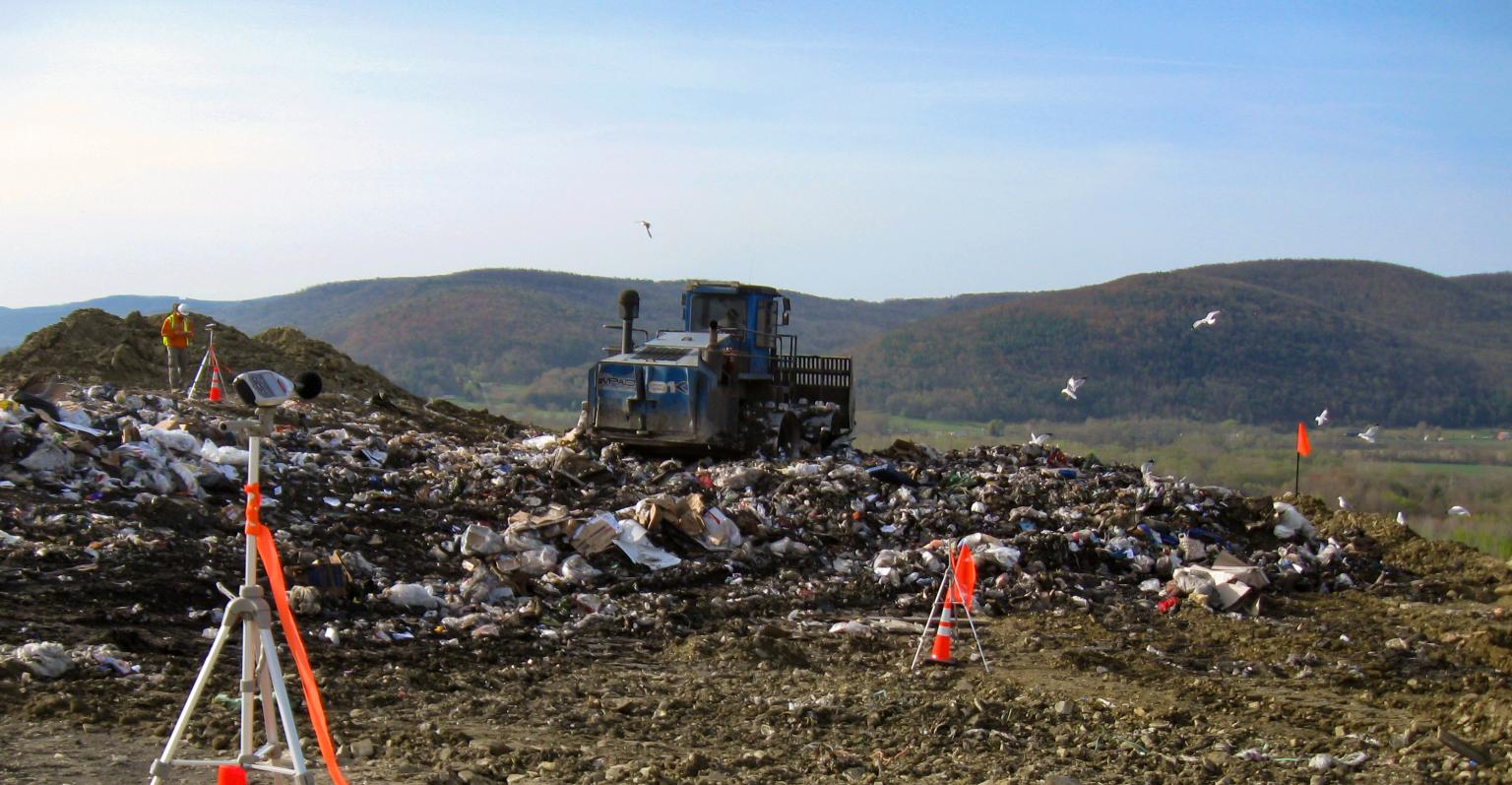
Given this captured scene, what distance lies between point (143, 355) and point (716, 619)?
12.1m

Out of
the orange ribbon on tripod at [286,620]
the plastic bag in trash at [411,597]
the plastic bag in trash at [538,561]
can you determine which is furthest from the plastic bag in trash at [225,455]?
the orange ribbon on tripod at [286,620]

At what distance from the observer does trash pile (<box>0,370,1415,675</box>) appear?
7.74m

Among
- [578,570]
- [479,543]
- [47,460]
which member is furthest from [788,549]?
[47,460]

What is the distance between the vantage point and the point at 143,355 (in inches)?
687

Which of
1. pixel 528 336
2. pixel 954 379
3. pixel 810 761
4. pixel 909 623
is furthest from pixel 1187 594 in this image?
pixel 528 336

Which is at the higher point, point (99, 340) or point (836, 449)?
point (99, 340)

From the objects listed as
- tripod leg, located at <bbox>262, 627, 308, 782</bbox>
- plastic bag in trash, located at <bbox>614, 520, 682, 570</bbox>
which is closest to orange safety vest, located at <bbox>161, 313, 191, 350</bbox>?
plastic bag in trash, located at <bbox>614, 520, 682, 570</bbox>

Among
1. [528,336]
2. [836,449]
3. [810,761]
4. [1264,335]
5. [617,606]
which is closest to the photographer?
[810,761]

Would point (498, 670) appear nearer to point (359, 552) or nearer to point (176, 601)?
point (176, 601)

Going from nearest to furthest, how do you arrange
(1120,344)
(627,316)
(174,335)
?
(627,316) < (174,335) < (1120,344)

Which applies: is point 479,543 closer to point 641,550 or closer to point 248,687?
point 641,550

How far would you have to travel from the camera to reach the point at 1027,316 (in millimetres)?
53250

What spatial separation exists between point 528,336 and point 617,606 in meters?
52.3

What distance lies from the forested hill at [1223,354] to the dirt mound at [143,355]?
25.6 metres
